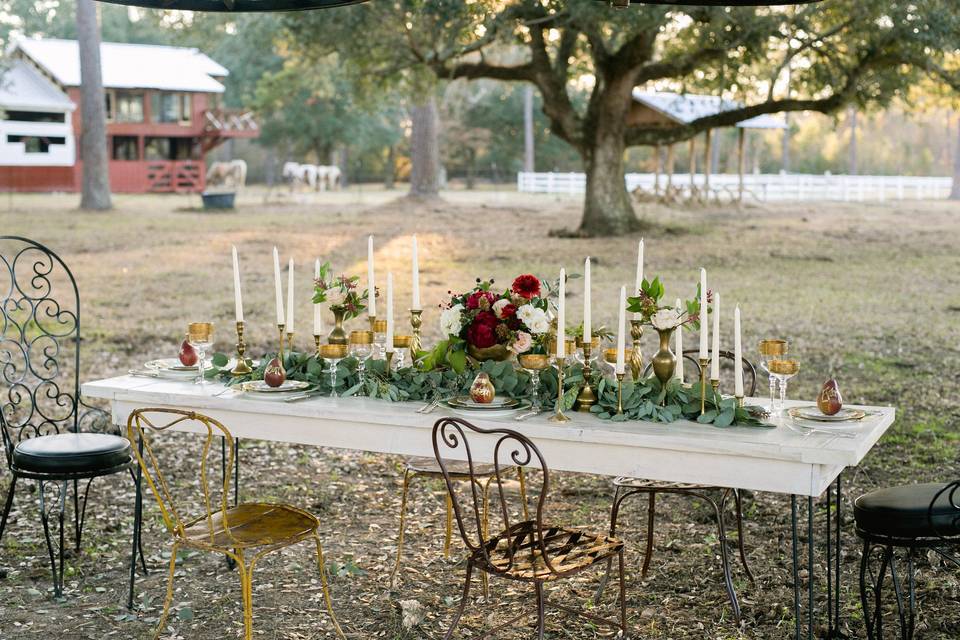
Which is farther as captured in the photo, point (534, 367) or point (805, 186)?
point (805, 186)

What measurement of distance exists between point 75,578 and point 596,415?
264cm

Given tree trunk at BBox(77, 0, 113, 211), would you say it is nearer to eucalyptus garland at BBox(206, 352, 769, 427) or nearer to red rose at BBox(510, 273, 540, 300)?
eucalyptus garland at BBox(206, 352, 769, 427)

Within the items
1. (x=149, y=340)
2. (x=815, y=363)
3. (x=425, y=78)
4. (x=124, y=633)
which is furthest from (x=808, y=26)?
(x=124, y=633)

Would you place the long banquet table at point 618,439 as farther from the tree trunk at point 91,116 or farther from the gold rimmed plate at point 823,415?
the tree trunk at point 91,116

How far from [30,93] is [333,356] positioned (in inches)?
1193

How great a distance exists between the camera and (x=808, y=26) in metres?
16.9

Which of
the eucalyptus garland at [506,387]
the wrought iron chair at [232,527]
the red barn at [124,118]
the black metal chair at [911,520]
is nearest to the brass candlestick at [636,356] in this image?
the eucalyptus garland at [506,387]

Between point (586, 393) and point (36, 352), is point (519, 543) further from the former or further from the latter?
point (36, 352)

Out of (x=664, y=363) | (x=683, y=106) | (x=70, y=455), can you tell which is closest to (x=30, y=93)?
(x=683, y=106)

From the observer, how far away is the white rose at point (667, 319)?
4.20 meters

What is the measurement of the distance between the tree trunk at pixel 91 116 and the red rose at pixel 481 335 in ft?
76.0

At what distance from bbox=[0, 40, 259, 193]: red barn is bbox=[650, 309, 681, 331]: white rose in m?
29.2

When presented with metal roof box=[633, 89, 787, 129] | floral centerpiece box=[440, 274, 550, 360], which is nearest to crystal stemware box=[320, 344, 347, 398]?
floral centerpiece box=[440, 274, 550, 360]

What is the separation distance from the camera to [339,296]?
189 inches
